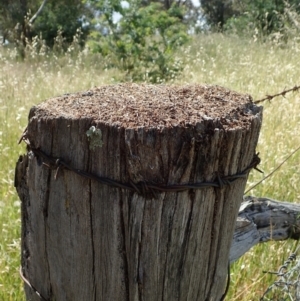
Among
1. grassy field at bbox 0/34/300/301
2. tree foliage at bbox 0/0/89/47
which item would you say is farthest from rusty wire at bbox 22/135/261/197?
tree foliage at bbox 0/0/89/47

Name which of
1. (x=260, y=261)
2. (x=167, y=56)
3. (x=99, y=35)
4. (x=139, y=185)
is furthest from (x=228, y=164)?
(x=99, y=35)

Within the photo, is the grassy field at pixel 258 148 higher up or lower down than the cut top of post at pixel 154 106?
lower down

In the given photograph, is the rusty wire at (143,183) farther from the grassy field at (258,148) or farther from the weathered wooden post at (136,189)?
the grassy field at (258,148)

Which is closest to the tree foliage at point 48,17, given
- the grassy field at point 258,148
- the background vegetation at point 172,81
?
the background vegetation at point 172,81

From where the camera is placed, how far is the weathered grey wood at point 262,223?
186 centimetres

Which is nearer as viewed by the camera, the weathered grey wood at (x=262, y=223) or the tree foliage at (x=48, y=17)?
the weathered grey wood at (x=262, y=223)

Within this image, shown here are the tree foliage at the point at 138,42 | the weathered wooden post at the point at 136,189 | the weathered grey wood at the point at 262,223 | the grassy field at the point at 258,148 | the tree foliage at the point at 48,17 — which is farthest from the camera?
the tree foliage at the point at 48,17

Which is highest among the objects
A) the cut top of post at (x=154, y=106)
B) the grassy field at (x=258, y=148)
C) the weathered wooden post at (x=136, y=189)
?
the cut top of post at (x=154, y=106)

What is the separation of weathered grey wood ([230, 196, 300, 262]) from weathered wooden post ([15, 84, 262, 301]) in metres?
0.39

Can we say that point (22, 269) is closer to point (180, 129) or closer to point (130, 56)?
point (180, 129)

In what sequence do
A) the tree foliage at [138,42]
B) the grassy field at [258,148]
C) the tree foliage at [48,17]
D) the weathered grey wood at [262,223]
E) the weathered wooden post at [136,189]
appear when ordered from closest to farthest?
1. the weathered wooden post at [136,189]
2. the weathered grey wood at [262,223]
3. the grassy field at [258,148]
4. the tree foliage at [138,42]
5. the tree foliage at [48,17]

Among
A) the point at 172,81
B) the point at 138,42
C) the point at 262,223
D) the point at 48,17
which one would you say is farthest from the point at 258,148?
the point at 48,17

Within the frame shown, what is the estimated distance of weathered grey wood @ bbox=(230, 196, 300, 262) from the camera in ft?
6.10

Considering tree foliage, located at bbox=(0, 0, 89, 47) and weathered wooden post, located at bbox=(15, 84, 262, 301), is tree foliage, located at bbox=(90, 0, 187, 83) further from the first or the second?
tree foliage, located at bbox=(0, 0, 89, 47)
